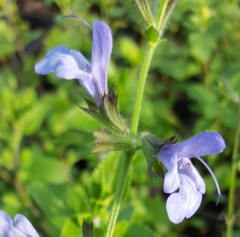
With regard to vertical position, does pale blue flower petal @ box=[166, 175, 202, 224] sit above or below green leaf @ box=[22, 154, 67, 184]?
above

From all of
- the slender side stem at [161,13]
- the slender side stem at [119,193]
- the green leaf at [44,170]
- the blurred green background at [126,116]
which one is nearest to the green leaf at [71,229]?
the blurred green background at [126,116]

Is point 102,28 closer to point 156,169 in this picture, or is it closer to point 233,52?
point 156,169

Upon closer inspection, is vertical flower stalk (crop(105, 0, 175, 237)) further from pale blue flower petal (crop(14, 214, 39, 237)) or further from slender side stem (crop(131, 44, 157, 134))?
pale blue flower petal (crop(14, 214, 39, 237))

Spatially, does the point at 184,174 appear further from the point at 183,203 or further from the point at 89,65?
the point at 89,65

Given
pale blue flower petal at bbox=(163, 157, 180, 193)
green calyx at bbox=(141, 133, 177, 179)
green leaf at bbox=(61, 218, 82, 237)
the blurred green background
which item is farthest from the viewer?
the blurred green background

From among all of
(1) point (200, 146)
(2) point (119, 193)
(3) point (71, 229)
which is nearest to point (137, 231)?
(3) point (71, 229)

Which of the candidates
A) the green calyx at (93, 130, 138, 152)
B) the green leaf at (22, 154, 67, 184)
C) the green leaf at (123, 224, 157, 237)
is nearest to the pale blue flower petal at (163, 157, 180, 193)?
the green calyx at (93, 130, 138, 152)

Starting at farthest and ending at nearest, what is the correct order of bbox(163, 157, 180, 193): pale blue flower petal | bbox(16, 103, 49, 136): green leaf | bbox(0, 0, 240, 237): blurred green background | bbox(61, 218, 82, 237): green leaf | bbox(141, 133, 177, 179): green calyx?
bbox(16, 103, 49, 136): green leaf
bbox(0, 0, 240, 237): blurred green background
bbox(61, 218, 82, 237): green leaf
bbox(141, 133, 177, 179): green calyx
bbox(163, 157, 180, 193): pale blue flower petal
